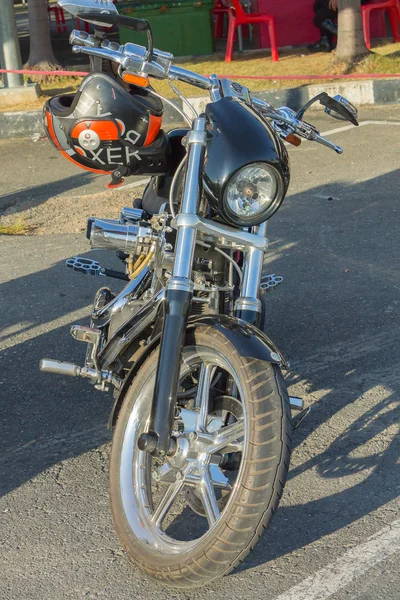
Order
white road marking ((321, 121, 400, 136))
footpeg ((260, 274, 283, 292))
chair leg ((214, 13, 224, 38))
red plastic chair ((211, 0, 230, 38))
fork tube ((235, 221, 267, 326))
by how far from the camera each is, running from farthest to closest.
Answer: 1. chair leg ((214, 13, 224, 38))
2. red plastic chair ((211, 0, 230, 38))
3. white road marking ((321, 121, 400, 136))
4. footpeg ((260, 274, 283, 292))
5. fork tube ((235, 221, 267, 326))

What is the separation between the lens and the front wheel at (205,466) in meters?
2.60

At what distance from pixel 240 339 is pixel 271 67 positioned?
36.2ft

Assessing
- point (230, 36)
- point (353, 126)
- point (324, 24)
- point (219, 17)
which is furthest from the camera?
point (219, 17)

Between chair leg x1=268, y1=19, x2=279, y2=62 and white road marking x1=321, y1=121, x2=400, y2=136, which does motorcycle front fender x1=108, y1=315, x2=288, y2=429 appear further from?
chair leg x1=268, y1=19, x2=279, y2=62

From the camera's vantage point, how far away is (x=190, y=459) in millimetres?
2871

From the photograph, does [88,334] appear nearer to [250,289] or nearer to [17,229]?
[250,289]

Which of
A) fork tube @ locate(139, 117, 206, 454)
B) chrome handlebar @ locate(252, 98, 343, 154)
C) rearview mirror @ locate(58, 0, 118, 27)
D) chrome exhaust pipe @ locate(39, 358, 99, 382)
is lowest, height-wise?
chrome exhaust pipe @ locate(39, 358, 99, 382)

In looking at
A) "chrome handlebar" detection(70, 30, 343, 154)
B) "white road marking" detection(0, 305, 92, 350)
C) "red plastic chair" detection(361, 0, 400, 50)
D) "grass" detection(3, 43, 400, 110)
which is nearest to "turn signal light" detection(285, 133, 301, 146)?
"chrome handlebar" detection(70, 30, 343, 154)

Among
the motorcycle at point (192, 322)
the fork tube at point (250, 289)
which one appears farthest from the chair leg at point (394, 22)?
the fork tube at point (250, 289)

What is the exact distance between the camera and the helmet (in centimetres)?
308

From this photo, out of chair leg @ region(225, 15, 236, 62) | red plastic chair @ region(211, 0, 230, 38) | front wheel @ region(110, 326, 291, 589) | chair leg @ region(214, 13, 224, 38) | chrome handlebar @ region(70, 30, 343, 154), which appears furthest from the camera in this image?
chair leg @ region(214, 13, 224, 38)

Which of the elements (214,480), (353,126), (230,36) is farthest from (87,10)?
(230,36)

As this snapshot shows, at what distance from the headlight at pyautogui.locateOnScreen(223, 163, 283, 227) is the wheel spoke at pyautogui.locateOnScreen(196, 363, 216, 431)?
51 cm

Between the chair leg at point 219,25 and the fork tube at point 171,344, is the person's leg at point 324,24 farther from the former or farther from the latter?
the fork tube at point 171,344
